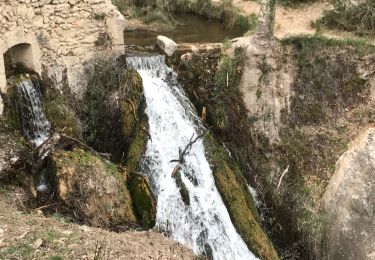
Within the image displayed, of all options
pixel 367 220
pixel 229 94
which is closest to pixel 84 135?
pixel 229 94

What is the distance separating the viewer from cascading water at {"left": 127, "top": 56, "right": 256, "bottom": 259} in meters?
9.48

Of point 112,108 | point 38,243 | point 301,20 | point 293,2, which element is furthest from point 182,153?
point 293,2

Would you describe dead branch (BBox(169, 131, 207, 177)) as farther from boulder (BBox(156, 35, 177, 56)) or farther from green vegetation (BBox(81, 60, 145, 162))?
boulder (BBox(156, 35, 177, 56))

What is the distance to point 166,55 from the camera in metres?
11.9

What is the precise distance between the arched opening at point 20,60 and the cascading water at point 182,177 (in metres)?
2.43

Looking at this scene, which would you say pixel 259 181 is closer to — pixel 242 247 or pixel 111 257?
pixel 242 247

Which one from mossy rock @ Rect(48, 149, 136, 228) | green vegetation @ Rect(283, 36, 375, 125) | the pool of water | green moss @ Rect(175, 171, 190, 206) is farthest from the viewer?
the pool of water

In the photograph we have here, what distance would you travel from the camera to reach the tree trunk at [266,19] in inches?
466

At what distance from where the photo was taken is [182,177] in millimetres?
9984

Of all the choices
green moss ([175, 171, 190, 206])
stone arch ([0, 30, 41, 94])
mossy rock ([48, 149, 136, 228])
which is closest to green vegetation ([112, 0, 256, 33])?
stone arch ([0, 30, 41, 94])

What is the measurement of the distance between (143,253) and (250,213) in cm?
376

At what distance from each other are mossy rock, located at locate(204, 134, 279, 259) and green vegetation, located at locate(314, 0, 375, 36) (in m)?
5.25

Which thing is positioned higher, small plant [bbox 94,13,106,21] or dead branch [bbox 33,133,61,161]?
small plant [bbox 94,13,106,21]

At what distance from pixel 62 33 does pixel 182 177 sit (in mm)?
3855
